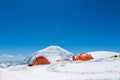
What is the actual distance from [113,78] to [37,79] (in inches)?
319

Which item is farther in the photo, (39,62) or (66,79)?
(39,62)

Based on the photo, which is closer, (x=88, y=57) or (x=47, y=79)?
(x=47, y=79)

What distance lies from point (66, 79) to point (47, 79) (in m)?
2.18

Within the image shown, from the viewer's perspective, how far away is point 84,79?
23.0 metres

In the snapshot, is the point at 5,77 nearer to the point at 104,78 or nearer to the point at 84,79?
the point at 84,79

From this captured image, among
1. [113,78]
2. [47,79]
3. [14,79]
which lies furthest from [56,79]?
[113,78]

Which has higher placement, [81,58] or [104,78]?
[81,58]

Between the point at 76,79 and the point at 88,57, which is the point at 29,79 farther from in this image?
the point at 88,57

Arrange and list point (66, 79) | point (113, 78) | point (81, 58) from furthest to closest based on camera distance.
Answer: point (81, 58)
point (66, 79)
point (113, 78)

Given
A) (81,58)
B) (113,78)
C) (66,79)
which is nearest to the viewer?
(113,78)

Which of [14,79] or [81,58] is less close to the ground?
[81,58]

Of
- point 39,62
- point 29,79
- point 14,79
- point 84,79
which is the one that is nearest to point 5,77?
point 14,79

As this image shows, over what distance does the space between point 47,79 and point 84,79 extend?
417cm

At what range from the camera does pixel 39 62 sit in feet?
173
